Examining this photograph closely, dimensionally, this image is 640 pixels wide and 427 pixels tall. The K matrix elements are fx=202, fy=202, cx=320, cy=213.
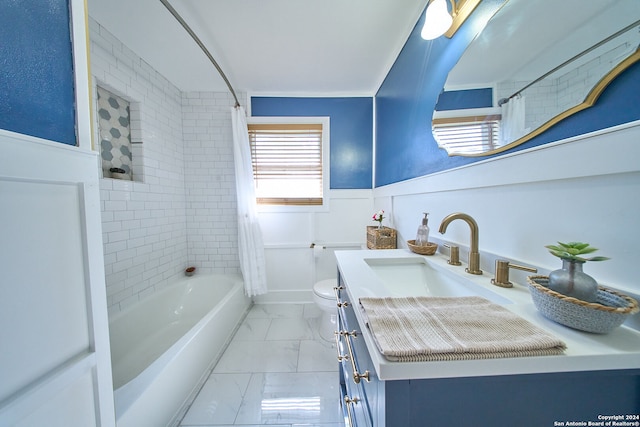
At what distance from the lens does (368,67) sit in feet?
6.07

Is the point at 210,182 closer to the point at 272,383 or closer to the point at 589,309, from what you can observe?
the point at 272,383

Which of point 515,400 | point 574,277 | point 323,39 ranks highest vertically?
point 323,39

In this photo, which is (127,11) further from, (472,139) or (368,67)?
(472,139)

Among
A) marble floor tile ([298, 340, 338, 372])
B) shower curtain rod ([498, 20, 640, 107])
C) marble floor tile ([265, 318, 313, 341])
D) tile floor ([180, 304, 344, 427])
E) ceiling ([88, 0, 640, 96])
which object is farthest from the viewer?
marble floor tile ([265, 318, 313, 341])

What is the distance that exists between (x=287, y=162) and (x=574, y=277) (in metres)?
2.20

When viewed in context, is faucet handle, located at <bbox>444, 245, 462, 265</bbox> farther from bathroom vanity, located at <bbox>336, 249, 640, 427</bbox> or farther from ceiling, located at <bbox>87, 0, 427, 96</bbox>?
ceiling, located at <bbox>87, 0, 427, 96</bbox>

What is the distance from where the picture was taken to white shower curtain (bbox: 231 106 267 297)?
207 cm

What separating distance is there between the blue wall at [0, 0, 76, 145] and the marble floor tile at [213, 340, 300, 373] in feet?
5.34

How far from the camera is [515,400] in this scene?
0.39m

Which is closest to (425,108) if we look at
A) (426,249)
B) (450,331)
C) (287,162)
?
(426,249)

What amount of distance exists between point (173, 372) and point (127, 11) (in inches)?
88.6

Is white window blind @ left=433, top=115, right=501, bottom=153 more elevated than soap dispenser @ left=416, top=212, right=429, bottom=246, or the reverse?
white window blind @ left=433, top=115, right=501, bottom=153

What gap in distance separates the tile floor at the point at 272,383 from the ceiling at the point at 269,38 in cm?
243

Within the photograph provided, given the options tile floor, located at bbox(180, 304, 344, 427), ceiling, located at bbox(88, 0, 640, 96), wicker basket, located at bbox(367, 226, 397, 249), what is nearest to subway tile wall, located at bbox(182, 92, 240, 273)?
ceiling, located at bbox(88, 0, 640, 96)
